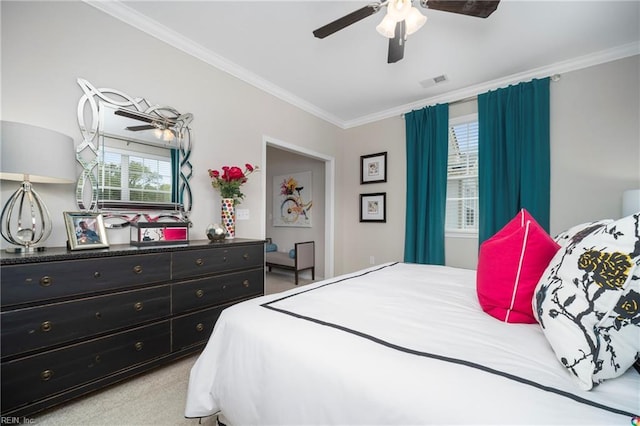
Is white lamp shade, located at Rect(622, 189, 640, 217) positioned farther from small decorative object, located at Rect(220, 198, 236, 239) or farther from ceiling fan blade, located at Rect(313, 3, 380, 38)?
small decorative object, located at Rect(220, 198, 236, 239)

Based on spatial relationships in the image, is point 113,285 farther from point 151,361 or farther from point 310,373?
point 310,373

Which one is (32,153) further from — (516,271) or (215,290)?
(516,271)

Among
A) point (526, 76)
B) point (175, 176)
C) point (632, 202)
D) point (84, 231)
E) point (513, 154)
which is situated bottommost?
point (84, 231)

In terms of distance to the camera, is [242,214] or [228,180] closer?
[228,180]

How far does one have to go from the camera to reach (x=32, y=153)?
1.40 metres

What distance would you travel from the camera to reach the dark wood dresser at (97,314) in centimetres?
134

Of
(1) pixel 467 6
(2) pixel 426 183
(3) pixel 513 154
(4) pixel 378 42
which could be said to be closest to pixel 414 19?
(1) pixel 467 6

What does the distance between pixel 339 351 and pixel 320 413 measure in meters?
0.17

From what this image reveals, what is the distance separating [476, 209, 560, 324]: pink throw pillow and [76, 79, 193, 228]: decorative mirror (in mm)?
2381

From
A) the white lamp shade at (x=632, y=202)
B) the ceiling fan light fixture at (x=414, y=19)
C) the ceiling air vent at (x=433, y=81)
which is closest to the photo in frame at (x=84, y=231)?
the ceiling fan light fixture at (x=414, y=19)

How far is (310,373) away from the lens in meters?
0.83

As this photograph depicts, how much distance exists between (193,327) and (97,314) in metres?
0.64

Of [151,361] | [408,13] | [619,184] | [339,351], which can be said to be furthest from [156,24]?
[619,184]

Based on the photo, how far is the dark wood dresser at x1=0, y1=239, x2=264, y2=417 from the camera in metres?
1.34
